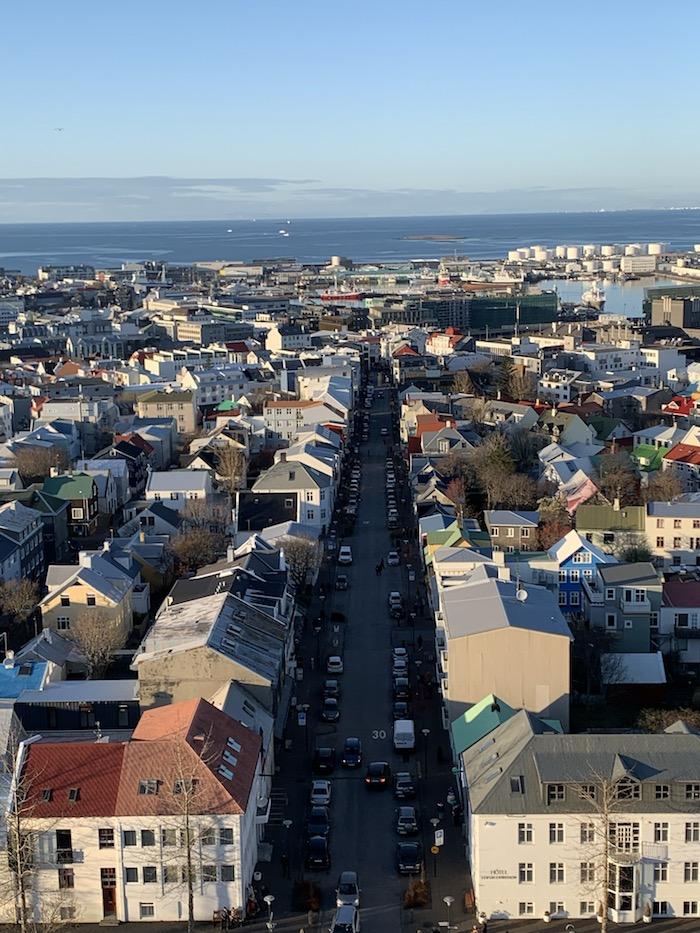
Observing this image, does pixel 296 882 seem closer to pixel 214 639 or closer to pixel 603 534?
pixel 214 639

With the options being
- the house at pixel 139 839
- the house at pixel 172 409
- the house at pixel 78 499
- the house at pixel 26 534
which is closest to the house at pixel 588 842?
the house at pixel 139 839

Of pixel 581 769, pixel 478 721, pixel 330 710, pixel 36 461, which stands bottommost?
pixel 330 710

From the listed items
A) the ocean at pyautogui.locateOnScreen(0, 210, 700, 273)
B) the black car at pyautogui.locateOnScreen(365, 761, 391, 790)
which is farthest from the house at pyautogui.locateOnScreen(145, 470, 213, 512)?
the ocean at pyautogui.locateOnScreen(0, 210, 700, 273)

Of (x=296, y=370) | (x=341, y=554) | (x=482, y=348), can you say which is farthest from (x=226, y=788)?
(x=482, y=348)

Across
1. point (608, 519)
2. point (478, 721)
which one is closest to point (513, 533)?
point (608, 519)

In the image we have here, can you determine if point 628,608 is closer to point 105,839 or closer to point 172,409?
point 105,839

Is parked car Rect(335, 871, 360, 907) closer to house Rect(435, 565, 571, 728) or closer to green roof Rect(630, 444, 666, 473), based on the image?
house Rect(435, 565, 571, 728)
